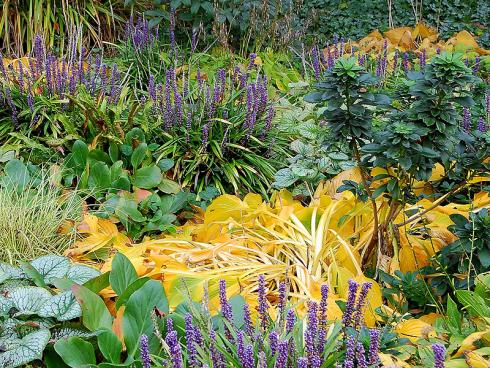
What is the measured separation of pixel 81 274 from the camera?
2609 millimetres

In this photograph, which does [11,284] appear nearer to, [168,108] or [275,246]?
[275,246]

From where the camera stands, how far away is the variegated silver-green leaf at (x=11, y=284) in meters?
2.51

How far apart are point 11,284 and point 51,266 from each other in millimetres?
163

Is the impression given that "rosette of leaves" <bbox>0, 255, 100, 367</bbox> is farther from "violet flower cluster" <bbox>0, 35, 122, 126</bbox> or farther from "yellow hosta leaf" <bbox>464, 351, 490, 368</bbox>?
"violet flower cluster" <bbox>0, 35, 122, 126</bbox>

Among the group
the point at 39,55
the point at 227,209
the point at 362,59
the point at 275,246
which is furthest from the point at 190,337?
the point at 362,59

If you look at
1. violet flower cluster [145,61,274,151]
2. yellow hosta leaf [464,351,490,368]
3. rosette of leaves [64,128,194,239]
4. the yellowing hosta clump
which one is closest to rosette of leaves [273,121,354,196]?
the yellowing hosta clump

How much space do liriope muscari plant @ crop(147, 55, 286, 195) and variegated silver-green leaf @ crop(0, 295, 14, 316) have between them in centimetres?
159

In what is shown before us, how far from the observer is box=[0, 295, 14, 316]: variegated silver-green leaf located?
233 centimetres

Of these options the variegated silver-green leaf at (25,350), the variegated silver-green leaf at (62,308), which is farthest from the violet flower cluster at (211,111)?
the variegated silver-green leaf at (25,350)

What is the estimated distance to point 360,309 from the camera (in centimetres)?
205

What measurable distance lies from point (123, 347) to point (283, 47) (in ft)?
12.4

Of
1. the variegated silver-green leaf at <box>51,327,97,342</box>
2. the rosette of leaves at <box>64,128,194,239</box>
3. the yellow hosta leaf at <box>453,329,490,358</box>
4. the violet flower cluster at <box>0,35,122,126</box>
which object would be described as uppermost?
the violet flower cluster at <box>0,35,122,126</box>

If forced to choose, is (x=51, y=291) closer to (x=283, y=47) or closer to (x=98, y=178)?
(x=98, y=178)

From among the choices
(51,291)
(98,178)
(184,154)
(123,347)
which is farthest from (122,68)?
(123,347)
